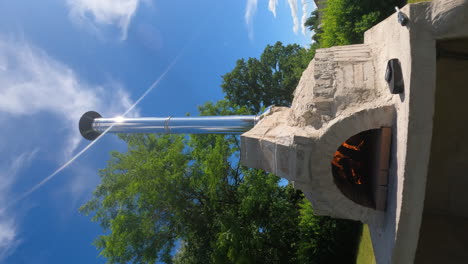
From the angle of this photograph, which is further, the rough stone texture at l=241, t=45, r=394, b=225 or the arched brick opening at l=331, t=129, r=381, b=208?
the arched brick opening at l=331, t=129, r=381, b=208

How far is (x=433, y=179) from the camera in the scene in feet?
19.1

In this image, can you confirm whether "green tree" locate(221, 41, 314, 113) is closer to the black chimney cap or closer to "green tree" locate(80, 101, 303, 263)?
"green tree" locate(80, 101, 303, 263)

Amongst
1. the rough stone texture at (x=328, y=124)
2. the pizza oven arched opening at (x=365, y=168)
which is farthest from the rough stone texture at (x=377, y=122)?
the pizza oven arched opening at (x=365, y=168)

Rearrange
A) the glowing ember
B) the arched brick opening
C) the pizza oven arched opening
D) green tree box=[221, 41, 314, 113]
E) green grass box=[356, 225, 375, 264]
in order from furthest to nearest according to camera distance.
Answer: green tree box=[221, 41, 314, 113], green grass box=[356, 225, 375, 264], the glowing ember, the arched brick opening, the pizza oven arched opening

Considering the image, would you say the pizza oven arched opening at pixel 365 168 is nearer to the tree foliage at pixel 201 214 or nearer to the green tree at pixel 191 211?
the tree foliage at pixel 201 214

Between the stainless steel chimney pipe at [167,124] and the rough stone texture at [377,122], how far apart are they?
8.68 feet

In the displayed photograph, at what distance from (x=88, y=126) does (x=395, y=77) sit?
1473 cm

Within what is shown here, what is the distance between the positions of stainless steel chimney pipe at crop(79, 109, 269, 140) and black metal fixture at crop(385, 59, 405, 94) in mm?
3927

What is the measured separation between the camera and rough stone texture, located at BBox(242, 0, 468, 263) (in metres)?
3.55

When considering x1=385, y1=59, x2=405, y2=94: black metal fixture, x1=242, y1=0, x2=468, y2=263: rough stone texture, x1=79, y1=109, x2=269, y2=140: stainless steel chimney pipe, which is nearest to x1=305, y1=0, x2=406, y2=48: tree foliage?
x1=79, y1=109, x2=269, y2=140: stainless steel chimney pipe

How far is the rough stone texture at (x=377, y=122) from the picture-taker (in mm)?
3551

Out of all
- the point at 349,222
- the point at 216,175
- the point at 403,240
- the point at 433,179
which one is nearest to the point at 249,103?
the point at 216,175

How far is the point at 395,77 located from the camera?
390cm

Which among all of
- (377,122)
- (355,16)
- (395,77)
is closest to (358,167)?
(377,122)
